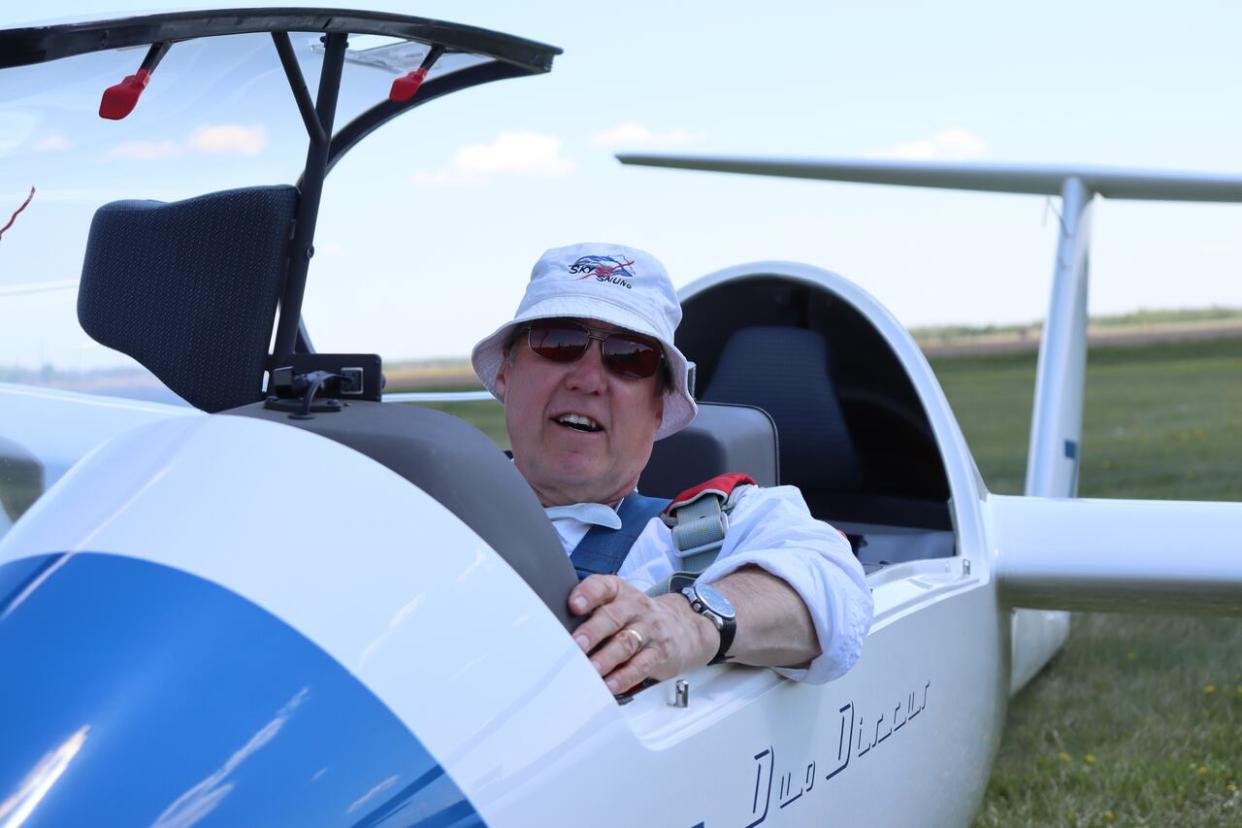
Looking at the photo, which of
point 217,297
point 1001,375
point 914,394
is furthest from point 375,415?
point 1001,375

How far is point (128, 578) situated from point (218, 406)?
36.9 inches

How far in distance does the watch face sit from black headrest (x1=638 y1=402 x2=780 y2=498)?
3.71 feet

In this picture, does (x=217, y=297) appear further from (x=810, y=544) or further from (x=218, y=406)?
(x=810, y=544)

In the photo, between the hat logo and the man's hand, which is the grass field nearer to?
the hat logo

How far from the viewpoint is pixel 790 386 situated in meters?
4.13

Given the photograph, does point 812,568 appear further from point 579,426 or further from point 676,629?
point 579,426

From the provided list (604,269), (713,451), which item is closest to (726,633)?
(604,269)

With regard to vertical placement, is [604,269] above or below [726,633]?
above

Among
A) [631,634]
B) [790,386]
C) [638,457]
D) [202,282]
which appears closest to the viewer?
[631,634]

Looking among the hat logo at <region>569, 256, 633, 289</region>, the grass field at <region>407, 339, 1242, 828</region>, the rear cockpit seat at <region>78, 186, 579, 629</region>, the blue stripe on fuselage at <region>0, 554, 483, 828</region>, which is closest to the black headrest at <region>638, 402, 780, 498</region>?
the grass field at <region>407, 339, 1242, 828</region>

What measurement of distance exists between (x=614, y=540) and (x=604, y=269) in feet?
1.63

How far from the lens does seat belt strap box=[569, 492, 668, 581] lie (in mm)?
2352

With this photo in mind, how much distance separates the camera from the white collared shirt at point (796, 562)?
76.8 inches

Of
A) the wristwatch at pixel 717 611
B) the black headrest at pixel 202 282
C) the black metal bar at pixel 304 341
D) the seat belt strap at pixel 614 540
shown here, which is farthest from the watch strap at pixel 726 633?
the black metal bar at pixel 304 341
